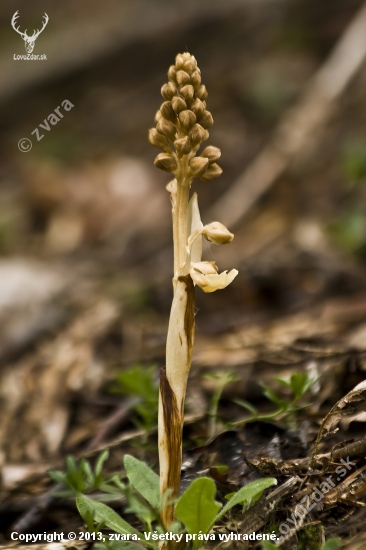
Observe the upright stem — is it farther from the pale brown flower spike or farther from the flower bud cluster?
the flower bud cluster

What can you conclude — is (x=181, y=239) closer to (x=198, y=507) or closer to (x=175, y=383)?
(x=175, y=383)

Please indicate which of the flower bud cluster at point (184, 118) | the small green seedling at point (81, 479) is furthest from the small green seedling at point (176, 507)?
the flower bud cluster at point (184, 118)

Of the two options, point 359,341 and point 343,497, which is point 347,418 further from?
point 359,341

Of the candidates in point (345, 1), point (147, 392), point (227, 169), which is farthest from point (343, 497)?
point (345, 1)

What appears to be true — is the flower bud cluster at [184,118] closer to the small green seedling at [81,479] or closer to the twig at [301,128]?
the small green seedling at [81,479]

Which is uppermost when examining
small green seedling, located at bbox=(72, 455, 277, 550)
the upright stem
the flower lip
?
the flower lip

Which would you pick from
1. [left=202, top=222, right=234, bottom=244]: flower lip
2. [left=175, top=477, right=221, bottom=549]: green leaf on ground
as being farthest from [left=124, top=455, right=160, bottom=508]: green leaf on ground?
[left=202, top=222, right=234, bottom=244]: flower lip

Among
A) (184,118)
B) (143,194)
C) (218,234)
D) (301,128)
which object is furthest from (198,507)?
(143,194)
